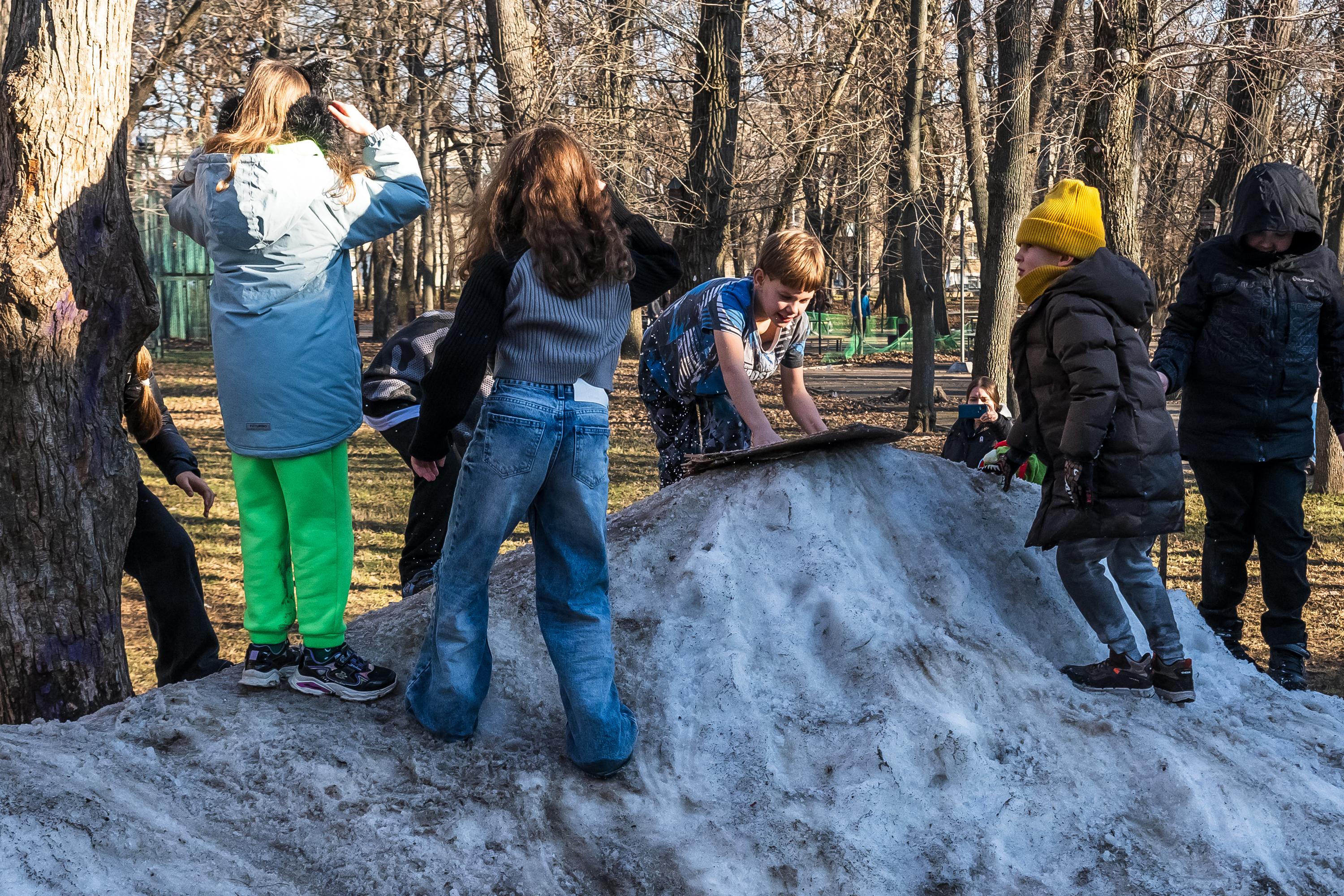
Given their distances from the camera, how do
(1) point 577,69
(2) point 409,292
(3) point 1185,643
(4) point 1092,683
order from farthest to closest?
(2) point 409,292 < (1) point 577,69 < (3) point 1185,643 < (4) point 1092,683

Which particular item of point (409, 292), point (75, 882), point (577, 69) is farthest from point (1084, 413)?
point (409, 292)

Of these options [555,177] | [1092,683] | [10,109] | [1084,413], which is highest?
[10,109]

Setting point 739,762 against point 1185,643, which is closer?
point 739,762

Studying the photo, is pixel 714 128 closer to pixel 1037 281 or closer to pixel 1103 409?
pixel 1037 281

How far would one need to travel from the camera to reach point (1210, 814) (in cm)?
315

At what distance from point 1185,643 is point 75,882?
3.86 metres

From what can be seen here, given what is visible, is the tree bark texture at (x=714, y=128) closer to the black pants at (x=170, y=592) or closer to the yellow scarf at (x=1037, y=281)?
the yellow scarf at (x=1037, y=281)

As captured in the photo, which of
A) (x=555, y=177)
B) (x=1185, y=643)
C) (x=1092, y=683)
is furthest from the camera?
(x=1185, y=643)

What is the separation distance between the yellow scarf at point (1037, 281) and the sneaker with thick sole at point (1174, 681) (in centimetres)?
134

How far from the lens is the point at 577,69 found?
32.7 ft

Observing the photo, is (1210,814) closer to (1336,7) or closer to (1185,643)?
(1185,643)

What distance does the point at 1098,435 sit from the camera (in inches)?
→ 139

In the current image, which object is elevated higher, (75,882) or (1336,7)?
(1336,7)

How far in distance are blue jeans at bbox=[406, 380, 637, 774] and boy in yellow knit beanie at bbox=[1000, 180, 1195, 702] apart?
1.59m
